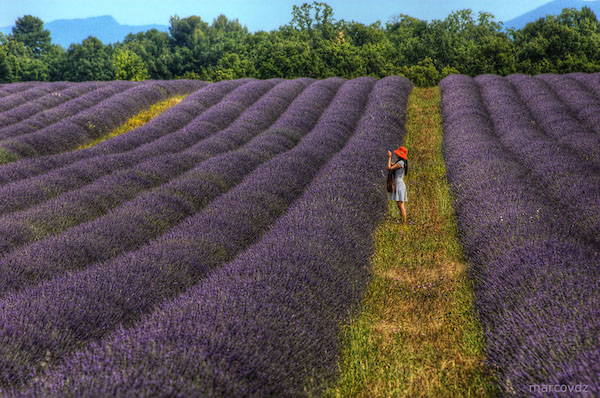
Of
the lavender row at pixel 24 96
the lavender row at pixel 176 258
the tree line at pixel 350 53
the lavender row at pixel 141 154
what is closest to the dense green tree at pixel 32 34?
the tree line at pixel 350 53

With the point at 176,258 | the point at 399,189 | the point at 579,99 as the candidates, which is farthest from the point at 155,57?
the point at 176,258

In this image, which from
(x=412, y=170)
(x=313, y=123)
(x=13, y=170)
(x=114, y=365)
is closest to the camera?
(x=114, y=365)

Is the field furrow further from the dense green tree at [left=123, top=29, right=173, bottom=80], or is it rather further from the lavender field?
the dense green tree at [left=123, top=29, right=173, bottom=80]

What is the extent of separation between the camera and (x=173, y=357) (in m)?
1.94

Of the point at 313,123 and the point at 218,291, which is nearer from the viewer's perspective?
the point at 218,291

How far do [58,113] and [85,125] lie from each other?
74.7 inches

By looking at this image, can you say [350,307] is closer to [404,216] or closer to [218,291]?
[218,291]

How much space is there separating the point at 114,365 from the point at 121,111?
1290 cm

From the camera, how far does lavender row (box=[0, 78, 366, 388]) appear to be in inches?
102

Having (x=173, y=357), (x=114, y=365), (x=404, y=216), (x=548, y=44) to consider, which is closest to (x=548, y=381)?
(x=173, y=357)

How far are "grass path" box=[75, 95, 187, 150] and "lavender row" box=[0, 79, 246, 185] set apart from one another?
4.33 ft

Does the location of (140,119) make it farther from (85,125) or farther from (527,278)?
(527,278)

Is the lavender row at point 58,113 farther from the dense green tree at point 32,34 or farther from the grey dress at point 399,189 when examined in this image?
the dense green tree at point 32,34

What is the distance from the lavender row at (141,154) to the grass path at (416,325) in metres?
4.82
